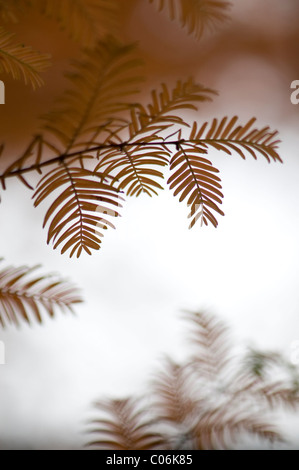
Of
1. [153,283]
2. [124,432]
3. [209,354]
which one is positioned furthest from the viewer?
[153,283]

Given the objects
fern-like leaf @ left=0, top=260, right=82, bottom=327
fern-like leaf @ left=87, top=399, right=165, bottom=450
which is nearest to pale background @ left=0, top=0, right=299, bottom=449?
fern-like leaf @ left=87, top=399, right=165, bottom=450

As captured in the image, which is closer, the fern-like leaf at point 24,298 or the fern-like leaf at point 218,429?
the fern-like leaf at point 24,298

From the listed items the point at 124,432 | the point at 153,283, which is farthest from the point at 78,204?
the point at 153,283

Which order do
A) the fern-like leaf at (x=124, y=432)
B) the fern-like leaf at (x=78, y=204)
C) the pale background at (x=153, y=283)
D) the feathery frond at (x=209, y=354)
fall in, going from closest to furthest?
the fern-like leaf at (x=78, y=204) → the fern-like leaf at (x=124, y=432) → the feathery frond at (x=209, y=354) → the pale background at (x=153, y=283)

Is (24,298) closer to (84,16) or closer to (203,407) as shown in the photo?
(84,16)

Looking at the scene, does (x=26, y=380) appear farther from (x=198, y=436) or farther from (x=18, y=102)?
(x=18, y=102)

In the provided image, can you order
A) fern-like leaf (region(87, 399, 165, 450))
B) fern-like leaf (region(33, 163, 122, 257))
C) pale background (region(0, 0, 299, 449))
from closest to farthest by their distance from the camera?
fern-like leaf (region(33, 163, 122, 257)) < fern-like leaf (region(87, 399, 165, 450)) < pale background (region(0, 0, 299, 449))

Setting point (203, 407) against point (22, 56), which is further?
point (203, 407)

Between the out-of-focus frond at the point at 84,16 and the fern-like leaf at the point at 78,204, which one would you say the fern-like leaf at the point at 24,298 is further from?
the out-of-focus frond at the point at 84,16

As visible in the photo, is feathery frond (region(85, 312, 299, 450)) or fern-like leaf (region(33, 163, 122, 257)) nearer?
fern-like leaf (region(33, 163, 122, 257))

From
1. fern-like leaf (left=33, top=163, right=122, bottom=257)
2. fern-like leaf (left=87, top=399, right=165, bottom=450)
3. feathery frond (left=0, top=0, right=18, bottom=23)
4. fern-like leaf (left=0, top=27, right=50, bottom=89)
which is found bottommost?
fern-like leaf (left=87, top=399, right=165, bottom=450)

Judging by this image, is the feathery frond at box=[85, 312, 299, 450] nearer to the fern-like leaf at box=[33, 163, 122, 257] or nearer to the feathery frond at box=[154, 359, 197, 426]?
the feathery frond at box=[154, 359, 197, 426]

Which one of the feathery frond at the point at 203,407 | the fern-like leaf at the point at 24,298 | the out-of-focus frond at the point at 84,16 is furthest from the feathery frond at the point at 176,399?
the out-of-focus frond at the point at 84,16

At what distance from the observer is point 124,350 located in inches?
40.4
